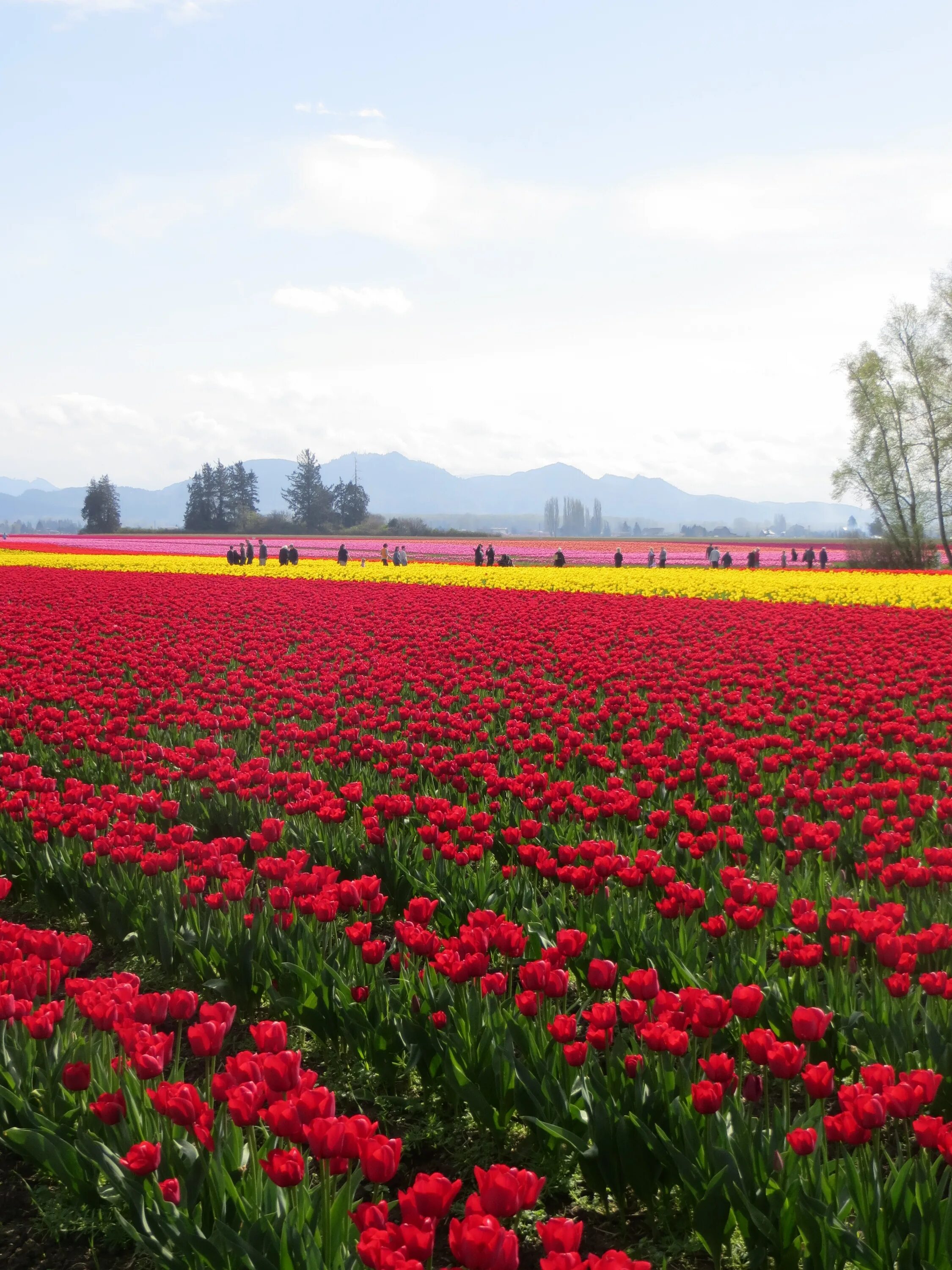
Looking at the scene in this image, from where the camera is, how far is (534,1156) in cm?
370

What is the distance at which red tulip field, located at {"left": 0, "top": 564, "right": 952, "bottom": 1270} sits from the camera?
2.84 meters

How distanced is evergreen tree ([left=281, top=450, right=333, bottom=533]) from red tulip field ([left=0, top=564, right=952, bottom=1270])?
451 ft

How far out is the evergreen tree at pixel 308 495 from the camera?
5728 inches

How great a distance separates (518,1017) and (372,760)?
15.5 feet

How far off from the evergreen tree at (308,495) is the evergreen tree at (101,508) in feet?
80.6

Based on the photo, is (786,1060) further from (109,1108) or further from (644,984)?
(109,1108)

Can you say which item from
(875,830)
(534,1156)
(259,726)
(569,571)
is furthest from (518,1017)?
(569,571)

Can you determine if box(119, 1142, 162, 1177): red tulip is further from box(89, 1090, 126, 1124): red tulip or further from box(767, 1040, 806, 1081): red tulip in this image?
box(767, 1040, 806, 1081): red tulip

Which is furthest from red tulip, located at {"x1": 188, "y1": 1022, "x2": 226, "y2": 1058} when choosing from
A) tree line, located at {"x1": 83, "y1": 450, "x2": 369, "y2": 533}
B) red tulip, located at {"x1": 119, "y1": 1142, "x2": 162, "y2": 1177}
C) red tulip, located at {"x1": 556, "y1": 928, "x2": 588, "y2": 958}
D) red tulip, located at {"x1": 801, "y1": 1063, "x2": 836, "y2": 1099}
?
tree line, located at {"x1": 83, "y1": 450, "x2": 369, "y2": 533}

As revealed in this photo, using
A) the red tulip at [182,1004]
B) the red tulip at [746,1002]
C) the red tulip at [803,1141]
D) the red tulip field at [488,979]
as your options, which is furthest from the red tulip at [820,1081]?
the red tulip at [182,1004]

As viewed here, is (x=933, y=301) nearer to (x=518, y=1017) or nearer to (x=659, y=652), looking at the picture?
(x=659, y=652)

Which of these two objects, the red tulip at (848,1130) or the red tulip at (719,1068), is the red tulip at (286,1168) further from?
the red tulip at (848,1130)

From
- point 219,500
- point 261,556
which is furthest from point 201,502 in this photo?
point 261,556

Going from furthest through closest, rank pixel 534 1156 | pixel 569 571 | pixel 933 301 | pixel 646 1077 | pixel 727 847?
1. pixel 933 301
2. pixel 569 571
3. pixel 727 847
4. pixel 534 1156
5. pixel 646 1077
